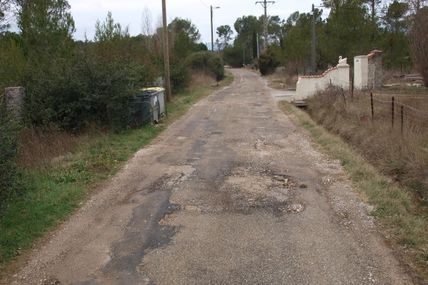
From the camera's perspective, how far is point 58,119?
15.5m

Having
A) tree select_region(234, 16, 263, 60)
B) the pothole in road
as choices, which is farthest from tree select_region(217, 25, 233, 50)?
the pothole in road

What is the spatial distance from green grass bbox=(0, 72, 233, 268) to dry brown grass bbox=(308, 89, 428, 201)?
550 centimetres

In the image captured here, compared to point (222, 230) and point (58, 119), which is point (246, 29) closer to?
point (58, 119)

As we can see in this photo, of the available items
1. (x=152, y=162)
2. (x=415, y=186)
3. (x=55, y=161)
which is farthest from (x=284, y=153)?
(x=55, y=161)

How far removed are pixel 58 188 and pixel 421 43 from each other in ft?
63.0

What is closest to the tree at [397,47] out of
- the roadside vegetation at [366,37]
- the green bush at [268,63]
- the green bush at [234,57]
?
the roadside vegetation at [366,37]

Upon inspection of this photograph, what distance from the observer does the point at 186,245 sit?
244 inches

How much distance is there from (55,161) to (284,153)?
5.20 m

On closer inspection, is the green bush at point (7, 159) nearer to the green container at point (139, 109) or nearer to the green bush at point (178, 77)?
the green container at point (139, 109)

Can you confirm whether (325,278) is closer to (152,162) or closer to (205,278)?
(205,278)

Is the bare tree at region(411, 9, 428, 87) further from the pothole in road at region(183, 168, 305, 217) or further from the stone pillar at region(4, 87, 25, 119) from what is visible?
the stone pillar at region(4, 87, 25, 119)

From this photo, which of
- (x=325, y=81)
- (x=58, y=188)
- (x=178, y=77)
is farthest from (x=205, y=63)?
(x=58, y=188)

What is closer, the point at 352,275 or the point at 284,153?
the point at 352,275

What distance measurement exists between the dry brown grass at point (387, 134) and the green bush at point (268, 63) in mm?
45595
